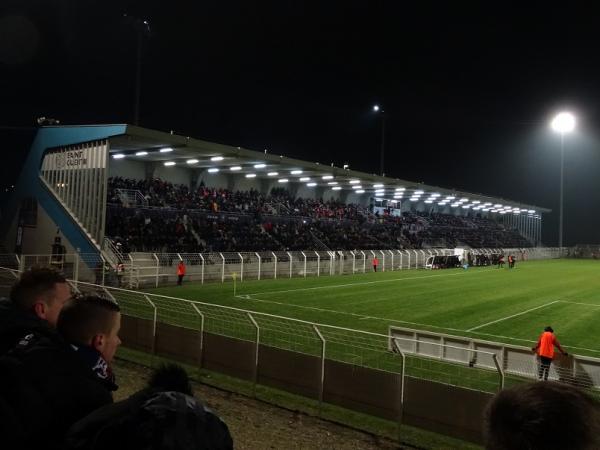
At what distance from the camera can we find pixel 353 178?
1683 inches

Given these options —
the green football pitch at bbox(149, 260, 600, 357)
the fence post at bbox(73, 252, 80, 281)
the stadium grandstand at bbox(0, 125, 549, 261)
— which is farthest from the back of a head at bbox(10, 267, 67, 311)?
the stadium grandstand at bbox(0, 125, 549, 261)

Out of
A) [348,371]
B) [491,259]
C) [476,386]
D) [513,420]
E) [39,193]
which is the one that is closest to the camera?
[513,420]

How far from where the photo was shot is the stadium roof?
27438 mm

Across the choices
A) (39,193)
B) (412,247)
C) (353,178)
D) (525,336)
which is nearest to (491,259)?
(412,247)

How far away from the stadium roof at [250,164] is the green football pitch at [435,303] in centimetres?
835

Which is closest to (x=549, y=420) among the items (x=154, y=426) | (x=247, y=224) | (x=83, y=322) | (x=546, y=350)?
(x=154, y=426)

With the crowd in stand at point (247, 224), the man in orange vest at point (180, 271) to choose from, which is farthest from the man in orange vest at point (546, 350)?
the crowd in stand at point (247, 224)

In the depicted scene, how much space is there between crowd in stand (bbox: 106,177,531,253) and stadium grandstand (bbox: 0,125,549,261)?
10cm

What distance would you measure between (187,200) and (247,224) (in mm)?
4912

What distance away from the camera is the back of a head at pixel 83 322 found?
7.50 ft

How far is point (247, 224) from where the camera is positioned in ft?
124

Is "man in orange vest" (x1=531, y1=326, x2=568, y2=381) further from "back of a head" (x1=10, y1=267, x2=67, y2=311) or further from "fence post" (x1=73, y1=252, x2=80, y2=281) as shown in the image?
"fence post" (x1=73, y1=252, x2=80, y2=281)

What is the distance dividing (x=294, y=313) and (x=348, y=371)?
1023cm

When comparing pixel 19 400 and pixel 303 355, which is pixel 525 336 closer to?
pixel 303 355
